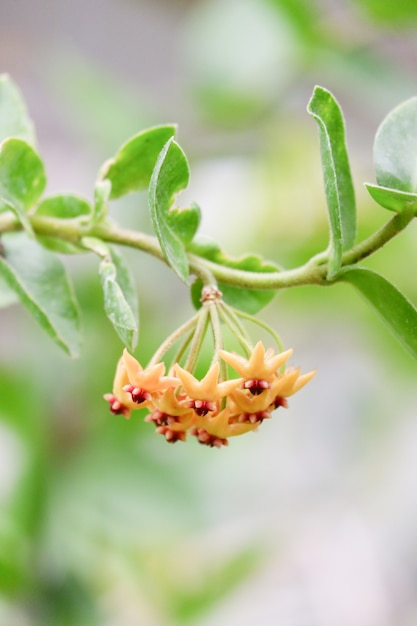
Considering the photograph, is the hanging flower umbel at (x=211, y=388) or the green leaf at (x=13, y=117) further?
the green leaf at (x=13, y=117)

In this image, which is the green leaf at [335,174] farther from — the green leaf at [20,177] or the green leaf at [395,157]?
the green leaf at [20,177]

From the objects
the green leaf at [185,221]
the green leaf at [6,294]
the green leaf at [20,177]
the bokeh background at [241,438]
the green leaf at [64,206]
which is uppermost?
the green leaf at [185,221]

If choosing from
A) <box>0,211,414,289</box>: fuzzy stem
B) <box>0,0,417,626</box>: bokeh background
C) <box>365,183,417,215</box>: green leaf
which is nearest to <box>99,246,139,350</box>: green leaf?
<box>0,211,414,289</box>: fuzzy stem

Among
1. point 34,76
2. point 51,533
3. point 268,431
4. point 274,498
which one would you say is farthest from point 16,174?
point 34,76

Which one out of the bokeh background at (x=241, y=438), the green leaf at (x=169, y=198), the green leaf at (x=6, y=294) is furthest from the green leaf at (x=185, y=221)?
the bokeh background at (x=241, y=438)

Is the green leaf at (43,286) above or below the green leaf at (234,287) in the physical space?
below
